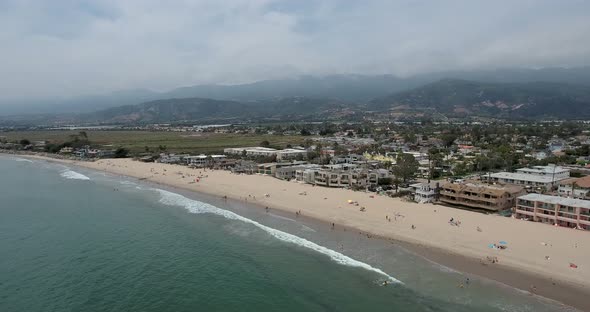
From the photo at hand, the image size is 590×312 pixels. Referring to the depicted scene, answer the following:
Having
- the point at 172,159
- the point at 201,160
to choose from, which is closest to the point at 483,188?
the point at 201,160

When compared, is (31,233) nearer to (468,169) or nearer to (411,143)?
(468,169)

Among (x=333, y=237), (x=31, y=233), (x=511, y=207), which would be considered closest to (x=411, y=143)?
(x=511, y=207)

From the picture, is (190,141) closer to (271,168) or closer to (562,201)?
(271,168)

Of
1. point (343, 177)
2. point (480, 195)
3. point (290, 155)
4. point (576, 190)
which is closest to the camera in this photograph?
point (480, 195)

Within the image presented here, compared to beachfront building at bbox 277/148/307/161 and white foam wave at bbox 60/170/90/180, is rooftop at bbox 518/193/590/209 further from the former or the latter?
white foam wave at bbox 60/170/90/180

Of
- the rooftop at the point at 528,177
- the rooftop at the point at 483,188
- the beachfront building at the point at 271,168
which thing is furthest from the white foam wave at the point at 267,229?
the rooftop at the point at 528,177

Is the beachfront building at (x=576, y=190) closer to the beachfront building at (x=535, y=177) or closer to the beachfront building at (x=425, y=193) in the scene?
the beachfront building at (x=535, y=177)

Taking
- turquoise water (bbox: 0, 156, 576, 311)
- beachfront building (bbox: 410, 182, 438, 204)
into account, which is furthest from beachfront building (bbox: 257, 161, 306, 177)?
beachfront building (bbox: 410, 182, 438, 204)
